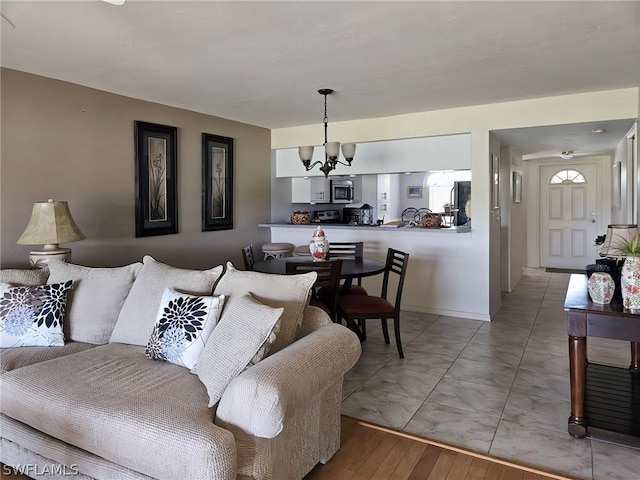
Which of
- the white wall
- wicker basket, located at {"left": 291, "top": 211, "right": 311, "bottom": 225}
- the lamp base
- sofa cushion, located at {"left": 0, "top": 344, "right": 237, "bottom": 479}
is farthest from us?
wicker basket, located at {"left": 291, "top": 211, "right": 311, "bottom": 225}

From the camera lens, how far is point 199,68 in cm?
328

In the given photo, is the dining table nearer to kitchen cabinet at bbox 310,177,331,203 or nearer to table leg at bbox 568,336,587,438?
table leg at bbox 568,336,587,438

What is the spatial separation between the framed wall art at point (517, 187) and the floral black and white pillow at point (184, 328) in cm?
573

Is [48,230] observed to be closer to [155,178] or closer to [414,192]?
[155,178]

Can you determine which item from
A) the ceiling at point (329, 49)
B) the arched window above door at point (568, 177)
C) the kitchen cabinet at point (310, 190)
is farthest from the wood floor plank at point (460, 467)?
the arched window above door at point (568, 177)

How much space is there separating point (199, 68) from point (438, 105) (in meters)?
2.46

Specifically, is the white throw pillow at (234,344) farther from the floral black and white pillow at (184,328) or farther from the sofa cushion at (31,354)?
the sofa cushion at (31,354)

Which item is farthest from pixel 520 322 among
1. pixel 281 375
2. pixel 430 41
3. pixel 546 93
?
pixel 281 375

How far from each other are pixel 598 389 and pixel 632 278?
840 millimetres

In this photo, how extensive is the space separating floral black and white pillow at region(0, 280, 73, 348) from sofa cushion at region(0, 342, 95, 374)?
50mm

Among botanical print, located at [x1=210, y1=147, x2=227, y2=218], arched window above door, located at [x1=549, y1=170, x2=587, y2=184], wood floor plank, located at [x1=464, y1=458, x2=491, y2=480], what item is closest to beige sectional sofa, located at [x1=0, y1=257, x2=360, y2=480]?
wood floor plank, located at [x1=464, y1=458, x2=491, y2=480]

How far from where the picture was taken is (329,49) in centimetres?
286

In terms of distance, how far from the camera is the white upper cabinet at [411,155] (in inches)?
191

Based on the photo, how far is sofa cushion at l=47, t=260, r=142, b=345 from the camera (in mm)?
2590
